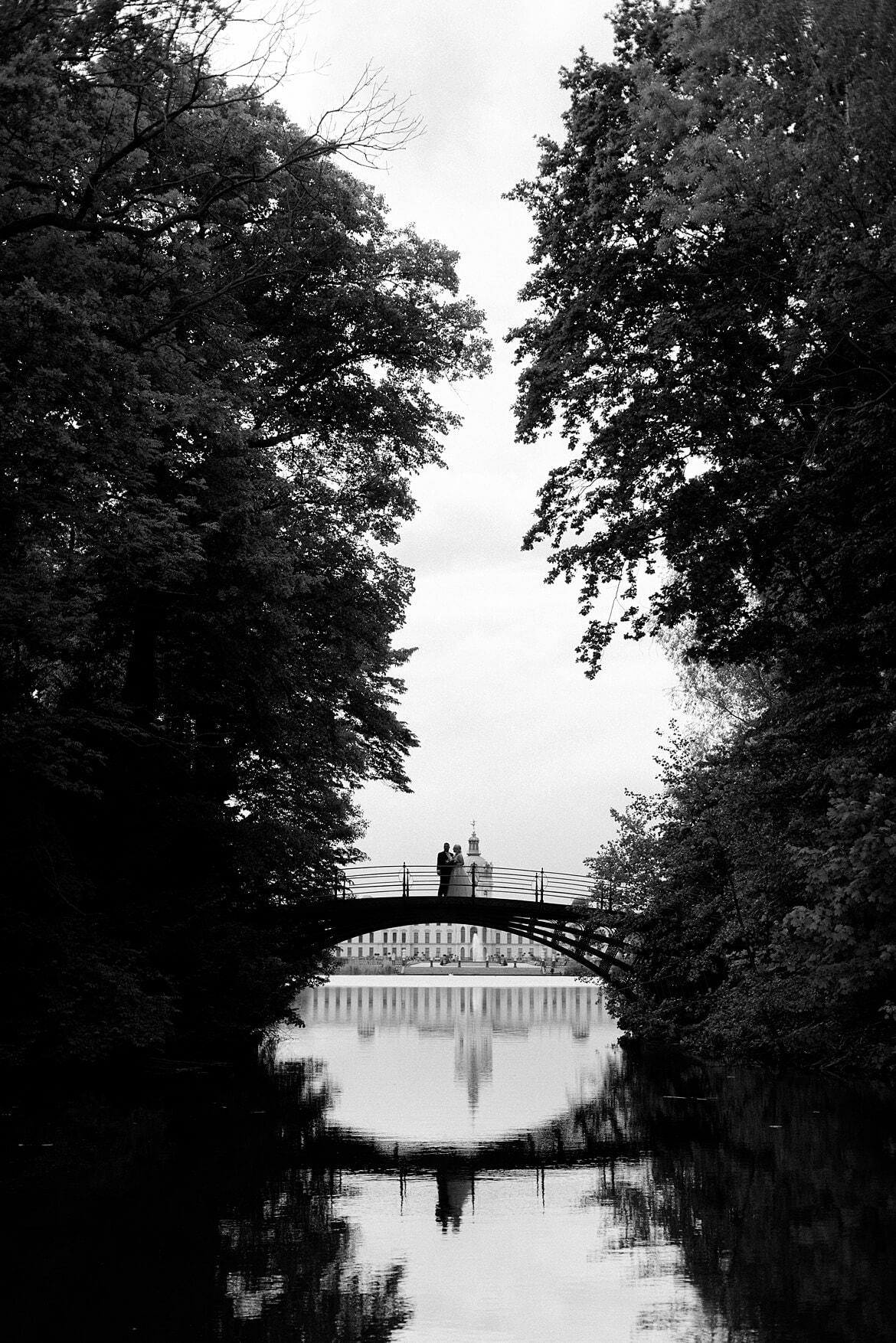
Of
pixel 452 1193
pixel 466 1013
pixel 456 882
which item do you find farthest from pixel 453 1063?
pixel 466 1013

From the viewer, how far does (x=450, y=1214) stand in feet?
35.6

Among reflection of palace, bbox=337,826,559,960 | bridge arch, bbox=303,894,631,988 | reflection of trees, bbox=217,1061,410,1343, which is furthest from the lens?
reflection of palace, bbox=337,826,559,960

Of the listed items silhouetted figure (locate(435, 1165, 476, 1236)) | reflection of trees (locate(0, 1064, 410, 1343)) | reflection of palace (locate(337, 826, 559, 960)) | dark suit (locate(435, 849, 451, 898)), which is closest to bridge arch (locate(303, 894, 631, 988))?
dark suit (locate(435, 849, 451, 898))

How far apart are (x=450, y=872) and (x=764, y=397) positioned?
2172cm

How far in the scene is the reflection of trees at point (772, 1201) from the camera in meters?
7.84

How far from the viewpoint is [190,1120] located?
17.1m

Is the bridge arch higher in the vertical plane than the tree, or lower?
lower

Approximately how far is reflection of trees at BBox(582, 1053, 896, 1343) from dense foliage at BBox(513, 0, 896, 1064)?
1940 millimetres

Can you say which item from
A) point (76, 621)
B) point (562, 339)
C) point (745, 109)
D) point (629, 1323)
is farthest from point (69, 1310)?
point (562, 339)

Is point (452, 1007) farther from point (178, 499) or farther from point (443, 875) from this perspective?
point (178, 499)

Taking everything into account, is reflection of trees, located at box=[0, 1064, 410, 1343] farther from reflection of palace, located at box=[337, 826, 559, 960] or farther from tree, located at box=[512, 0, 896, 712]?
reflection of palace, located at box=[337, 826, 559, 960]

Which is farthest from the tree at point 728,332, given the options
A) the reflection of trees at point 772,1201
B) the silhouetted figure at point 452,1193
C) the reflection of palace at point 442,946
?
the reflection of palace at point 442,946

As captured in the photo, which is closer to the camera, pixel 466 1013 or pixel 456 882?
pixel 456 882

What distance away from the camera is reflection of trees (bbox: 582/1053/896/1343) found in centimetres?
784
